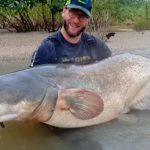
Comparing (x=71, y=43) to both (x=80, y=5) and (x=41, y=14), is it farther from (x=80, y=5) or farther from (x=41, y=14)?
(x=41, y=14)

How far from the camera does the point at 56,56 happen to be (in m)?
4.57

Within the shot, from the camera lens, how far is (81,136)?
415cm

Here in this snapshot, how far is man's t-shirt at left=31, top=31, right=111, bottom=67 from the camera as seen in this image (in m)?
4.52

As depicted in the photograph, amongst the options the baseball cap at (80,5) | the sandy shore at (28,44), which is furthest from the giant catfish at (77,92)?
the sandy shore at (28,44)

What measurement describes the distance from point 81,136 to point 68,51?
0.99m

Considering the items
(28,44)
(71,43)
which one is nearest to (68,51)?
(71,43)

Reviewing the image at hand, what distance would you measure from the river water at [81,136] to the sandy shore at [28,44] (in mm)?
6222

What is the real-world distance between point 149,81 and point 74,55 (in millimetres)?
862

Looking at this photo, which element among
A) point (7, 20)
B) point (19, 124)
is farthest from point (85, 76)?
point (7, 20)

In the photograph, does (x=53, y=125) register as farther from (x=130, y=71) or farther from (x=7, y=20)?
(x=7, y=20)

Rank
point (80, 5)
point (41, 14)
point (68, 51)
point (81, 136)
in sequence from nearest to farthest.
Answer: point (81, 136) → point (80, 5) → point (68, 51) → point (41, 14)

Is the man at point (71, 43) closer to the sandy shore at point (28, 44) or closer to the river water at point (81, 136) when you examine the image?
the river water at point (81, 136)

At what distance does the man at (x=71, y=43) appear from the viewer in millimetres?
4496

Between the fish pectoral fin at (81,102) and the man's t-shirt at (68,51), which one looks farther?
the man's t-shirt at (68,51)
